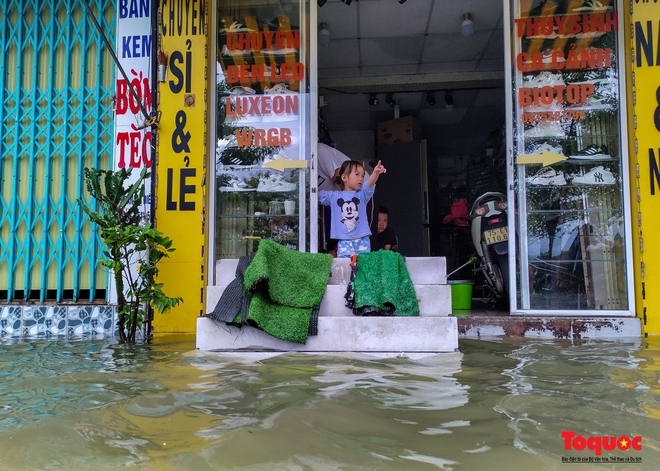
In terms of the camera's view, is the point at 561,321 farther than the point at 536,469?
Yes

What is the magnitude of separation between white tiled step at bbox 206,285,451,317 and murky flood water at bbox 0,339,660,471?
1.75ft

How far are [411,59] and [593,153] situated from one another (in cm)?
305

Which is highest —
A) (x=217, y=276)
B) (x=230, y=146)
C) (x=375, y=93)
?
(x=375, y=93)

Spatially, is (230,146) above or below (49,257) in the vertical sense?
above

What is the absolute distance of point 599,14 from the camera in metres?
4.30

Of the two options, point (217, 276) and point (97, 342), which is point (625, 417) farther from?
point (97, 342)

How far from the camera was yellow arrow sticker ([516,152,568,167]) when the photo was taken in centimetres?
427

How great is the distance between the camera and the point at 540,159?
427 centimetres

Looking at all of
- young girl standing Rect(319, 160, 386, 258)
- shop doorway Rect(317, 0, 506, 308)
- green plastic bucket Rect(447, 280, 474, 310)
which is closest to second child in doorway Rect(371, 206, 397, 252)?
shop doorway Rect(317, 0, 506, 308)

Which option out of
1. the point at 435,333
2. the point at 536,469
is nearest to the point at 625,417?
the point at 536,469

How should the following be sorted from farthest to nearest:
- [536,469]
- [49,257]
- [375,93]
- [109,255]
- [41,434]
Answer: [375,93], [49,257], [109,255], [41,434], [536,469]

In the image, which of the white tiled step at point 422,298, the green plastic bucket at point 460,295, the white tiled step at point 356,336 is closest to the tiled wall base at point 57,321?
the white tiled step at point 422,298

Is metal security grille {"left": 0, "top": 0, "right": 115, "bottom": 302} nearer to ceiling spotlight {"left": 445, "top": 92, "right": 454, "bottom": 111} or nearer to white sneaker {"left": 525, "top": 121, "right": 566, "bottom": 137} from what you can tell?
white sneaker {"left": 525, "top": 121, "right": 566, "bottom": 137}

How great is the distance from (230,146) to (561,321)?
3.24 metres
